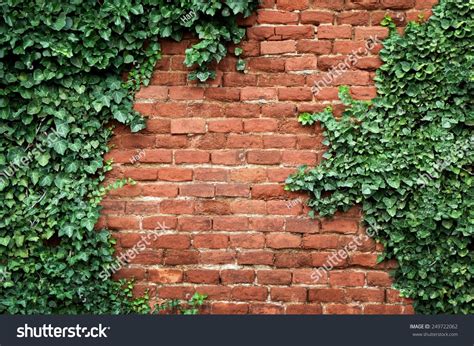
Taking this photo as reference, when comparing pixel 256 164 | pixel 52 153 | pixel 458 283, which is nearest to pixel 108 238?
pixel 52 153

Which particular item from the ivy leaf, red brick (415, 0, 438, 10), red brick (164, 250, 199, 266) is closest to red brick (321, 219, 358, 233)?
red brick (164, 250, 199, 266)

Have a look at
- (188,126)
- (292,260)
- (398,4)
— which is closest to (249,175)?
(188,126)

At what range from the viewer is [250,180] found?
328 centimetres

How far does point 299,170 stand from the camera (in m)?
3.24

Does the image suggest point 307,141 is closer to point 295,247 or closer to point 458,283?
point 295,247

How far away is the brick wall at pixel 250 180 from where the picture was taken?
3232 mm

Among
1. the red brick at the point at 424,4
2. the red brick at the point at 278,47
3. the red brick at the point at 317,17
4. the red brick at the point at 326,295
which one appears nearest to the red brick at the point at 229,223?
the red brick at the point at 326,295

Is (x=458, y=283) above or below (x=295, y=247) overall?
below

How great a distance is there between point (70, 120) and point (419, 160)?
212 cm

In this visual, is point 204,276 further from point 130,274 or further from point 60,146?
point 60,146

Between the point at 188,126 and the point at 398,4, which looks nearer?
the point at 398,4

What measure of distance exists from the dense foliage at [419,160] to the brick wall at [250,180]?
0.37ft

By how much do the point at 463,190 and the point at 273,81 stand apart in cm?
131

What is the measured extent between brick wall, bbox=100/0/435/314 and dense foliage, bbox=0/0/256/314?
123 mm
